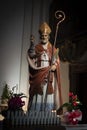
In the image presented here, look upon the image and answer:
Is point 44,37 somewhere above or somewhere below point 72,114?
above

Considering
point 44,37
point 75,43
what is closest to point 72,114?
point 44,37

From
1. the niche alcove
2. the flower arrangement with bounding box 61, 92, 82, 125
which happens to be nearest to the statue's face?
the flower arrangement with bounding box 61, 92, 82, 125

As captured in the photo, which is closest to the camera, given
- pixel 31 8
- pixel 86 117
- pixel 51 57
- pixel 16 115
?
pixel 16 115

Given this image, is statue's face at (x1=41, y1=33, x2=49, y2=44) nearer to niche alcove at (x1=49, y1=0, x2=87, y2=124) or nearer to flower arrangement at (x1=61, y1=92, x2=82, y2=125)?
flower arrangement at (x1=61, y1=92, x2=82, y2=125)

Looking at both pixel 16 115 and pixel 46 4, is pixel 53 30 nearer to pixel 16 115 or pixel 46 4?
pixel 46 4

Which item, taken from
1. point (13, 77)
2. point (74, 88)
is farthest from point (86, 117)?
point (13, 77)

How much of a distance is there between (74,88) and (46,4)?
1.19m

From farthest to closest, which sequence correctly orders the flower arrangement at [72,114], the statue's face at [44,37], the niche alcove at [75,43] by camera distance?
the niche alcove at [75,43], the statue's face at [44,37], the flower arrangement at [72,114]

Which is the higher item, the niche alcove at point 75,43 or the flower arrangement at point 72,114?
the niche alcove at point 75,43

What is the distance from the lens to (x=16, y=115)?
6.69 ft

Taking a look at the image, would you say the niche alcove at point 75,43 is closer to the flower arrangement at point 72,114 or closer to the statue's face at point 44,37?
the statue's face at point 44,37

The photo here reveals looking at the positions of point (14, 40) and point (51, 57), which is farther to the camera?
point (14, 40)

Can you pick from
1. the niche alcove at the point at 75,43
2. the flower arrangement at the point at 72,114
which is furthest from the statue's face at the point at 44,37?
the niche alcove at the point at 75,43

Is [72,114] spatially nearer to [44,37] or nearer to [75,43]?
[44,37]
